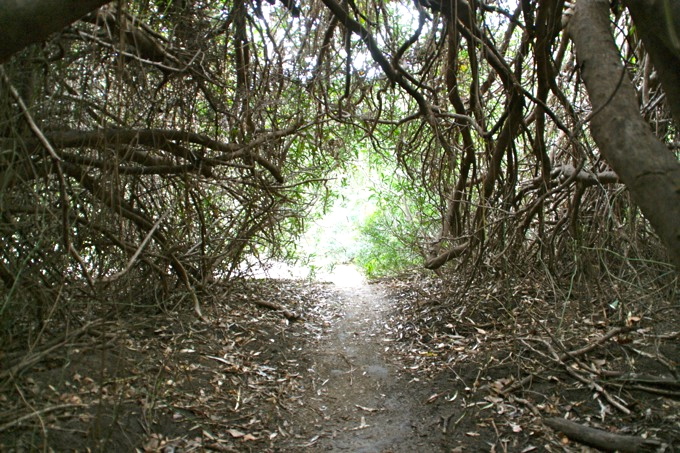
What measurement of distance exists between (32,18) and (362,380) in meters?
2.94

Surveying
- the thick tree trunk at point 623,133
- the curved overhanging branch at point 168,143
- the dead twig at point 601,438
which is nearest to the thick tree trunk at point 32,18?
the curved overhanging branch at point 168,143

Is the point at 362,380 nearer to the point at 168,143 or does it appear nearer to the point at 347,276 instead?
the point at 168,143

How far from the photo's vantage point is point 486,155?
4312mm

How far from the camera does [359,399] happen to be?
3336 millimetres

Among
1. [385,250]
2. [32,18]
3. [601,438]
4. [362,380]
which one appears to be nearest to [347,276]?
[385,250]

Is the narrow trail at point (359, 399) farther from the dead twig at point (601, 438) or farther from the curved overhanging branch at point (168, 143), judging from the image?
the curved overhanging branch at point (168, 143)

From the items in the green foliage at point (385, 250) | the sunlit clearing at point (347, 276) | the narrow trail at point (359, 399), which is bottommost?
the narrow trail at point (359, 399)

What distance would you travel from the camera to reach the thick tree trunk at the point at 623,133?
5.04 feet

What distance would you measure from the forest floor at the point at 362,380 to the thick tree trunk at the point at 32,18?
39.8 inches

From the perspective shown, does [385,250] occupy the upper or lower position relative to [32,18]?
lower

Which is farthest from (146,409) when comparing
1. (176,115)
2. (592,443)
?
(176,115)

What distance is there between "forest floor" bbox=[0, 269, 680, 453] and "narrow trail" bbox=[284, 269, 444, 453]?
0.01m

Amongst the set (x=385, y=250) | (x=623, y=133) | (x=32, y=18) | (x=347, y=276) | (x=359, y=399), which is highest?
(x=32, y=18)

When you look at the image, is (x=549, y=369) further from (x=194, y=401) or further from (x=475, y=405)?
(x=194, y=401)
